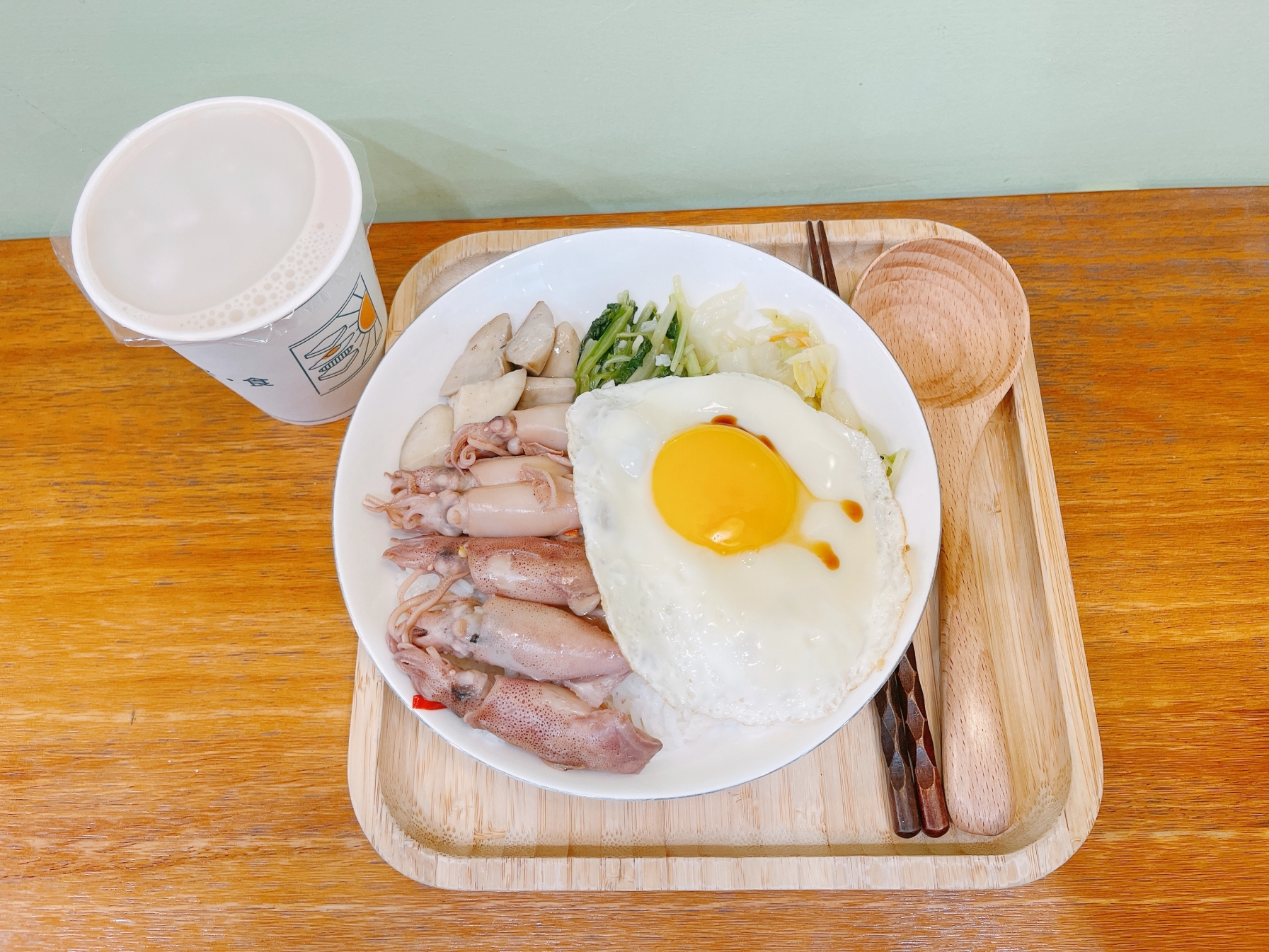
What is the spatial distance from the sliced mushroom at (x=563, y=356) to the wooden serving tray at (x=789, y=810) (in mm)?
710

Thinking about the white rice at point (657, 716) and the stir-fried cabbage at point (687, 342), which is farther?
the stir-fried cabbage at point (687, 342)

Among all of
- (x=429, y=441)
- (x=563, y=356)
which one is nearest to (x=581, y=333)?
(x=563, y=356)

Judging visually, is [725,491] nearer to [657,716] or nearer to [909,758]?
[657,716]

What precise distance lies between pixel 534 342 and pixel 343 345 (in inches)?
15.0

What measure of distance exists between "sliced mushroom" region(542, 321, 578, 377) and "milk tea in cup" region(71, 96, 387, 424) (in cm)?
44

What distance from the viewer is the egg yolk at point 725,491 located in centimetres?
139

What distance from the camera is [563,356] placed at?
5.38ft

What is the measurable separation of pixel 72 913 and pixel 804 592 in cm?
153

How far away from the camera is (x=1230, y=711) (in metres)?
1.53

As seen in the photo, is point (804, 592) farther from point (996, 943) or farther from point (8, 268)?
point (8, 268)

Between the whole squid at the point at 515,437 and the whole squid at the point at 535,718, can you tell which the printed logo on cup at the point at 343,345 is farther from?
the whole squid at the point at 535,718

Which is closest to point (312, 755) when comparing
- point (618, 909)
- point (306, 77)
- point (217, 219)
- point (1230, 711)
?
point (618, 909)

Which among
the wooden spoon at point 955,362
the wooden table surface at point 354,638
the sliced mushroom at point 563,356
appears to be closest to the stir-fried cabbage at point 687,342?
the sliced mushroom at point 563,356

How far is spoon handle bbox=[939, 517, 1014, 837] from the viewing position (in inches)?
53.7
